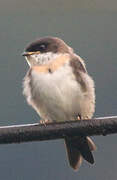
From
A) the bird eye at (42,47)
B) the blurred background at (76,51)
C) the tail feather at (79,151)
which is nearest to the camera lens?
the tail feather at (79,151)

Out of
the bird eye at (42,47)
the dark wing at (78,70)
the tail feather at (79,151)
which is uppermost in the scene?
the bird eye at (42,47)

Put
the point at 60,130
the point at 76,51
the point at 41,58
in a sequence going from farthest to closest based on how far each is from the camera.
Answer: the point at 76,51 < the point at 41,58 < the point at 60,130

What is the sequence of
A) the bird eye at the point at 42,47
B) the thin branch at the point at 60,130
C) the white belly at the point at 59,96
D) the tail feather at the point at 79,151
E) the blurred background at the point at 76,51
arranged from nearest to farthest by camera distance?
the thin branch at the point at 60,130 < the tail feather at the point at 79,151 < the white belly at the point at 59,96 < the bird eye at the point at 42,47 < the blurred background at the point at 76,51

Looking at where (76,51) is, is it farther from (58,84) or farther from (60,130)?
(60,130)

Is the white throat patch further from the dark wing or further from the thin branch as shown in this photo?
the thin branch


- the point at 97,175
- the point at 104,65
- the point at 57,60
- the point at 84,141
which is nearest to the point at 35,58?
the point at 57,60

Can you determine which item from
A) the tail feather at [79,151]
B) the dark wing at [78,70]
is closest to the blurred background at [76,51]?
the dark wing at [78,70]

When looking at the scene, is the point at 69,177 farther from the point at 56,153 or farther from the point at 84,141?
the point at 84,141

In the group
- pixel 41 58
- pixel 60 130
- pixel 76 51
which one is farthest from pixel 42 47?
pixel 76 51

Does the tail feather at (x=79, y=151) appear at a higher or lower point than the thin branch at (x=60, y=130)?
lower

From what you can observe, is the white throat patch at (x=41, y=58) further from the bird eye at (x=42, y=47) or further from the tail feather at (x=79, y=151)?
the tail feather at (x=79, y=151)
